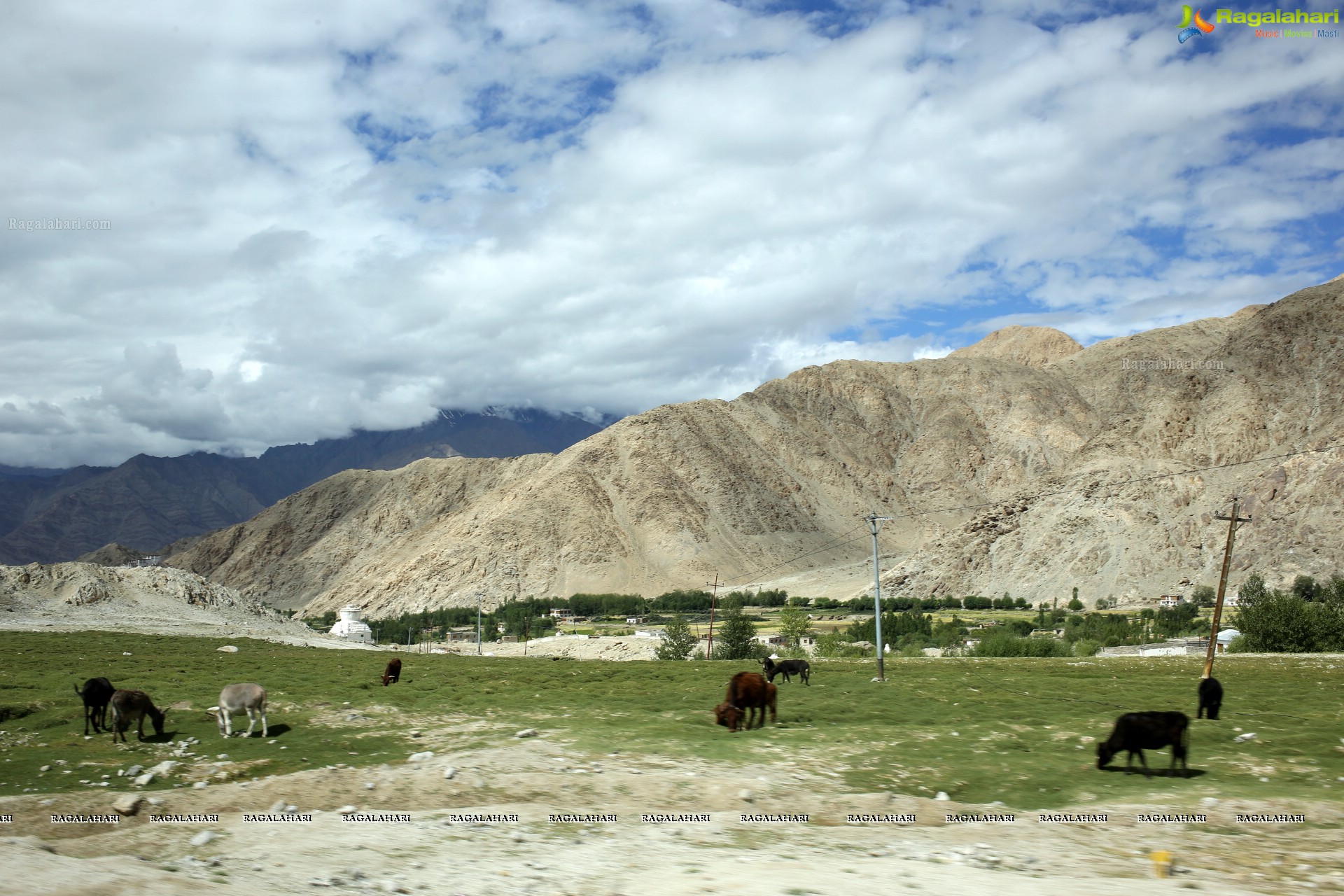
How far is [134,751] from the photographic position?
1559cm

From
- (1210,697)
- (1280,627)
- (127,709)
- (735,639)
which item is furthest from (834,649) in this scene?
(127,709)

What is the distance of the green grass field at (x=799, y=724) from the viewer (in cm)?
1355

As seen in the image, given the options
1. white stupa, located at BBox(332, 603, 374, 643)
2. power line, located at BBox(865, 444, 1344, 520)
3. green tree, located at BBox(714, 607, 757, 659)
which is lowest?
white stupa, located at BBox(332, 603, 374, 643)

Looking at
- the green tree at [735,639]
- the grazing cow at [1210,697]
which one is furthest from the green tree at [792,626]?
the grazing cow at [1210,697]

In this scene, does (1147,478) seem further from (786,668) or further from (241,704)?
(241,704)

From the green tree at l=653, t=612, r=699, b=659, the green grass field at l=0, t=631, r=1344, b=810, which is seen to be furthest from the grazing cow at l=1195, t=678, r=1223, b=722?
the green tree at l=653, t=612, r=699, b=659

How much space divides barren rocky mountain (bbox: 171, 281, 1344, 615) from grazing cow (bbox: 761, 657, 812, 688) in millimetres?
81477

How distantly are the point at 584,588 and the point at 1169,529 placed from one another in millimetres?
79082

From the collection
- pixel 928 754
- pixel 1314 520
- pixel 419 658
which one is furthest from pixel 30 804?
pixel 1314 520

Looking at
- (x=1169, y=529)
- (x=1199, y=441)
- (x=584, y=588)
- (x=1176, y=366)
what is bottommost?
(x=584, y=588)

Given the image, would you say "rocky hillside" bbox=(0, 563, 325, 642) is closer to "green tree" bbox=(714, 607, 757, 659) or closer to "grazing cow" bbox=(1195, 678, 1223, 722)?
"green tree" bbox=(714, 607, 757, 659)

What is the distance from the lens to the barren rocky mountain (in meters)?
106

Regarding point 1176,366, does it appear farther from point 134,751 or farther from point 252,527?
point 252,527

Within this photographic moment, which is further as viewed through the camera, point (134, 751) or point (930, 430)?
point (930, 430)
